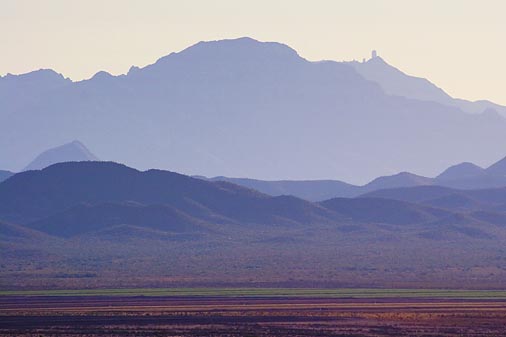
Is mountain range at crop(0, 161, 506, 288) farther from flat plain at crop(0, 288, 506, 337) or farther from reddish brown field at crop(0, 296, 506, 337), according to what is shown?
reddish brown field at crop(0, 296, 506, 337)

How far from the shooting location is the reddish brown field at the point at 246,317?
236ft

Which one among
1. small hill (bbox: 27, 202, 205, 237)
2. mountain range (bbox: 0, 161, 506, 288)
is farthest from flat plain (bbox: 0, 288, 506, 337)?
small hill (bbox: 27, 202, 205, 237)

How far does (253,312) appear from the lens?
83.9 metres

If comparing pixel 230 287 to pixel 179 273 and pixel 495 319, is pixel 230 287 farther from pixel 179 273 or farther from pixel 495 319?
pixel 495 319

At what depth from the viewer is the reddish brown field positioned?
72062mm

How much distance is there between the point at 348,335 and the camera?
70.8 metres

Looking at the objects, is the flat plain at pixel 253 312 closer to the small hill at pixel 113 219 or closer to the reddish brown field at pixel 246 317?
the reddish brown field at pixel 246 317

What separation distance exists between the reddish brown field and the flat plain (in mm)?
52

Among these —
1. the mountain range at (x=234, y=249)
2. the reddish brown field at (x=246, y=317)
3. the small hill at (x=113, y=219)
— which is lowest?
the reddish brown field at (x=246, y=317)

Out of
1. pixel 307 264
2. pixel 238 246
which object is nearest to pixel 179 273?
pixel 307 264

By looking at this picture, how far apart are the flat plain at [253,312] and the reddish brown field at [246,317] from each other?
2.0 inches

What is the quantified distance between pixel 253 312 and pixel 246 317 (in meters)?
3.40

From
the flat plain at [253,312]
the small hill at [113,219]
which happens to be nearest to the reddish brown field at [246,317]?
the flat plain at [253,312]

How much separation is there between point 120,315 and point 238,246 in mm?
88145
